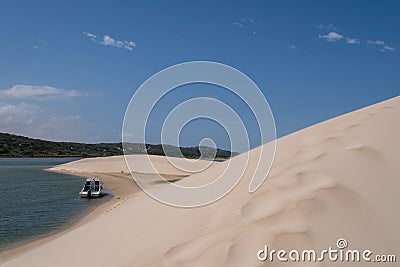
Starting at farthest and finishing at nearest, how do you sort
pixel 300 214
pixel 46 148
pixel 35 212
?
1. pixel 46 148
2. pixel 35 212
3. pixel 300 214

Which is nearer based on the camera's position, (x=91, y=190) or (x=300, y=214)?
(x=300, y=214)

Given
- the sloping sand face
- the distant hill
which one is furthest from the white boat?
the distant hill

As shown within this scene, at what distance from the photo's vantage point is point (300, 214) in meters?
3.34

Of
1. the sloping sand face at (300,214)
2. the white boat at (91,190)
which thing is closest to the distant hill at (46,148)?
the white boat at (91,190)

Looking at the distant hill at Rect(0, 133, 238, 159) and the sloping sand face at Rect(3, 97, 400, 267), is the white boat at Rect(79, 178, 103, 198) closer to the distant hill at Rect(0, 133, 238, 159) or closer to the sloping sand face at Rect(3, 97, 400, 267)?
the sloping sand face at Rect(3, 97, 400, 267)

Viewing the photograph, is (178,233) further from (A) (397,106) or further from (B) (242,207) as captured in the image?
(A) (397,106)

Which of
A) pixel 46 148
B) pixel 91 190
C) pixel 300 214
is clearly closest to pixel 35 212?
pixel 91 190

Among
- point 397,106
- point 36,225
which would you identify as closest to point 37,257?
point 397,106

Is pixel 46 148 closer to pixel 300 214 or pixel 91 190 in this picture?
pixel 91 190

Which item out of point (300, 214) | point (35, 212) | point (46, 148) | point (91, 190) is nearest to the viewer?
point (300, 214)

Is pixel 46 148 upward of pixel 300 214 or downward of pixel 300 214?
upward

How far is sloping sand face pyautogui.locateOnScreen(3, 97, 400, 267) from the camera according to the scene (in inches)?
122

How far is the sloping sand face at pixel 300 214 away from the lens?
122 inches

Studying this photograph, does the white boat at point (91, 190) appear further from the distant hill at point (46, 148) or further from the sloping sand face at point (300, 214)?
the distant hill at point (46, 148)
